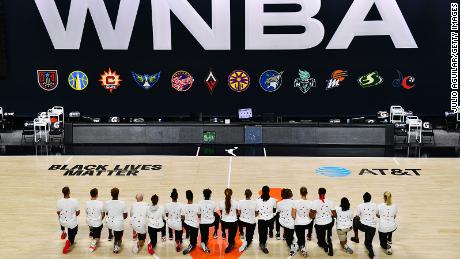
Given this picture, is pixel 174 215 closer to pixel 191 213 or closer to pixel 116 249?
pixel 191 213

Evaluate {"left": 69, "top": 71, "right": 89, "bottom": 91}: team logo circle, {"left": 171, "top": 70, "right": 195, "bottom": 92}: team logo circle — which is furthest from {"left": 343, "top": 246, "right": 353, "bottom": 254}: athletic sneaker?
{"left": 69, "top": 71, "right": 89, "bottom": 91}: team logo circle

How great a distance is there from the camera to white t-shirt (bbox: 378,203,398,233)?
1322cm

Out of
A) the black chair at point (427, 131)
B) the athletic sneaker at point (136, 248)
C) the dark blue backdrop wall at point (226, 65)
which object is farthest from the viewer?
the dark blue backdrop wall at point (226, 65)

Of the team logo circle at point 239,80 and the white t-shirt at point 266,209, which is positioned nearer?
the white t-shirt at point 266,209

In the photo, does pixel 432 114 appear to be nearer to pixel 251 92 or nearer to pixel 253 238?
pixel 251 92

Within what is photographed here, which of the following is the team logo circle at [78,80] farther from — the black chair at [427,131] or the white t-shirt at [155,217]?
the white t-shirt at [155,217]

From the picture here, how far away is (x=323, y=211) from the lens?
13.3m

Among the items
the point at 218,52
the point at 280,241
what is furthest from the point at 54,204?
the point at 218,52

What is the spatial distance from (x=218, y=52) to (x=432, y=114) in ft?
30.9

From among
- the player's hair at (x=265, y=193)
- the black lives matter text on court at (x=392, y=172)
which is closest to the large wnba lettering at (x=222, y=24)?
the black lives matter text on court at (x=392, y=172)

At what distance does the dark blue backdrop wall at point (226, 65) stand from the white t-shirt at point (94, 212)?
13992 mm

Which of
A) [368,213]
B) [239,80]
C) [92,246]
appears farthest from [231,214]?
[239,80]

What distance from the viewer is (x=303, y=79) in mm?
27000

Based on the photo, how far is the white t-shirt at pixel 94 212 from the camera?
533 inches
